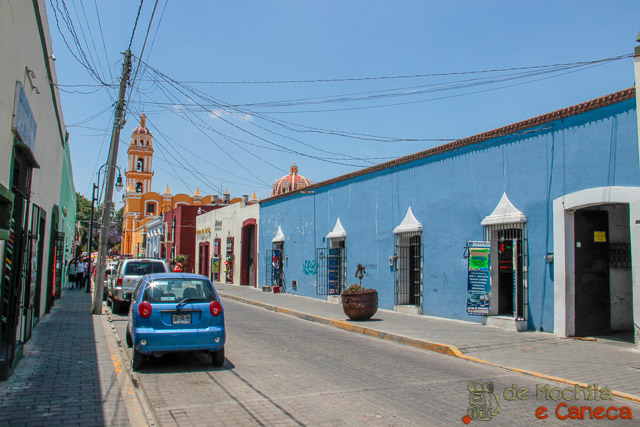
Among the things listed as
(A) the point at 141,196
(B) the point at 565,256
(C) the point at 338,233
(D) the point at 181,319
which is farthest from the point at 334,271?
(A) the point at 141,196

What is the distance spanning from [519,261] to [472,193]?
7.64ft

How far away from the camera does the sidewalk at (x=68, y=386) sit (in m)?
5.57

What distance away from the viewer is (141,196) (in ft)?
245

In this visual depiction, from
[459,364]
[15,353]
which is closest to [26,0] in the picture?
[15,353]

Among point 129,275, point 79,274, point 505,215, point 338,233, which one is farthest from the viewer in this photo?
point 79,274

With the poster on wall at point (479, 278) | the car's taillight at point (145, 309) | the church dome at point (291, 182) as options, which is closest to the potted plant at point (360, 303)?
the poster on wall at point (479, 278)

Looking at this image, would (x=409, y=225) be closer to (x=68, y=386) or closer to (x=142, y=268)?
(x=142, y=268)

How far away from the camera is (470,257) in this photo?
1293cm

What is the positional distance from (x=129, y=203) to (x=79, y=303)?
191ft

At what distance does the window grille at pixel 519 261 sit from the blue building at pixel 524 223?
0.03 metres

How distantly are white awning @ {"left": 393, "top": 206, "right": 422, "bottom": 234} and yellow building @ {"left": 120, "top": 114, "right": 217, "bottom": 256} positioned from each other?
59.8 m

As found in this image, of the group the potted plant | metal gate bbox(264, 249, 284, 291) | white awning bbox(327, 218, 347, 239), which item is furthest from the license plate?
metal gate bbox(264, 249, 284, 291)

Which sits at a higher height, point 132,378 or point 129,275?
point 129,275

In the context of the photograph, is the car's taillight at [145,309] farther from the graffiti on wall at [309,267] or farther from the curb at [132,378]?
the graffiti on wall at [309,267]
